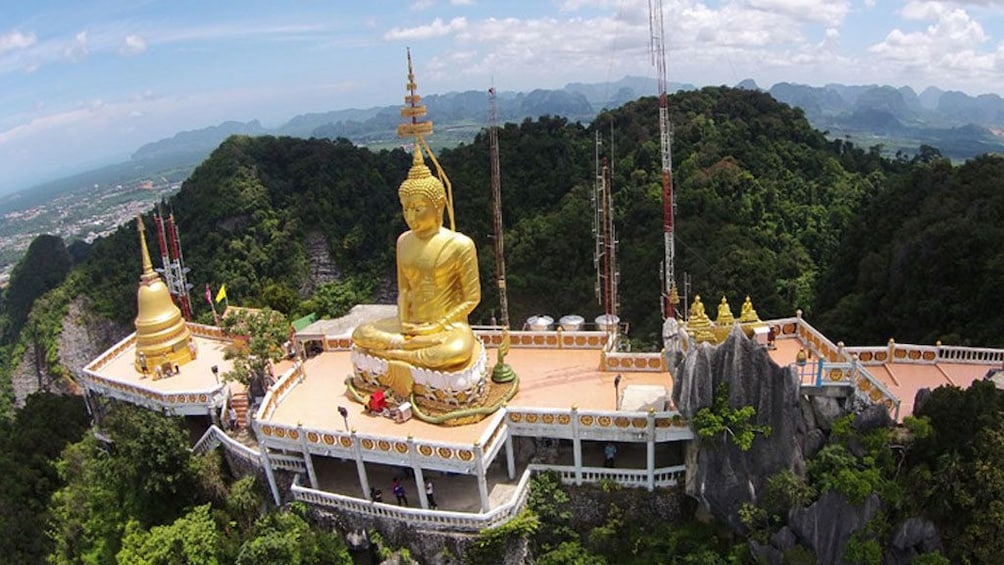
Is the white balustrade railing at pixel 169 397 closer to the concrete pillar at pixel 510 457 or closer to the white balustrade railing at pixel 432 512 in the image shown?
the white balustrade railing at pixel 432 512

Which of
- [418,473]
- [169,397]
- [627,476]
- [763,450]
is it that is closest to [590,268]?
[627,476]

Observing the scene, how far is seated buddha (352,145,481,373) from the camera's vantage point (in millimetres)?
18922

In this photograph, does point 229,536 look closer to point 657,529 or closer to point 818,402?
point 657,529

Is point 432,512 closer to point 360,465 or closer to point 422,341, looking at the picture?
point 360,465

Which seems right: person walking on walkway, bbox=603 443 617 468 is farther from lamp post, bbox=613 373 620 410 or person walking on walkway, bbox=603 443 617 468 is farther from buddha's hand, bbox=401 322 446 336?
buddha's hand, bbox=401 322 446 336

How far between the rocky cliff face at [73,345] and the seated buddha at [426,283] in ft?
121

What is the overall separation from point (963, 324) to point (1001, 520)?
11618 millimetres

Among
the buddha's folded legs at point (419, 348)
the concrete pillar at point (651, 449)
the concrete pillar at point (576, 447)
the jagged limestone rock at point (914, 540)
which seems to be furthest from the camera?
the buddha's folded legs at point (419, 348)

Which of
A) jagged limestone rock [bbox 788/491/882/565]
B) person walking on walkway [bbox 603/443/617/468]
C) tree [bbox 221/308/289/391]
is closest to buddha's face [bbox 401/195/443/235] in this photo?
tree [bbox 221/308/289/391]

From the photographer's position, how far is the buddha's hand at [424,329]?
745 inches

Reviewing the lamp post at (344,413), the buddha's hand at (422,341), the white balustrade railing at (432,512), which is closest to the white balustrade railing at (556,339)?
the buddha's hand at (422,341)

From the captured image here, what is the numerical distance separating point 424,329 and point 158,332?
38.1 ft

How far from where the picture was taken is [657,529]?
55.3 ft

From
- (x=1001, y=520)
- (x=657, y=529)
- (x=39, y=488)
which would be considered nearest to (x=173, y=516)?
(x=39, y=488)
